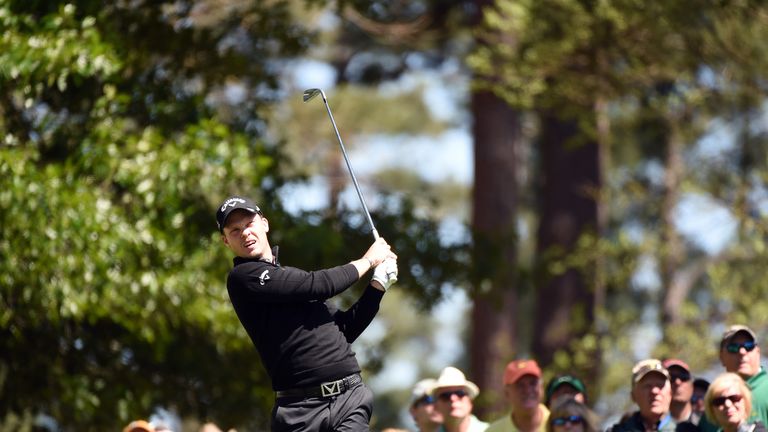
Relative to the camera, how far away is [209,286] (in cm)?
1288

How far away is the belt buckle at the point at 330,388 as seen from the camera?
7.06 meters

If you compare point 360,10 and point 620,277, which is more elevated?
point 360,10

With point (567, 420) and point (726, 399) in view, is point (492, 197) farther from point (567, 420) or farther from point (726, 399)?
point (726, 399)

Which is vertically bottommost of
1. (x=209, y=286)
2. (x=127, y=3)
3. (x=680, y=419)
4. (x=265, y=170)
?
(x=680, y=419)

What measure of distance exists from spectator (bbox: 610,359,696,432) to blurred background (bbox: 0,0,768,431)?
4.68m

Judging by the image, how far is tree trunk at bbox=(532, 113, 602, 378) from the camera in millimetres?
21453

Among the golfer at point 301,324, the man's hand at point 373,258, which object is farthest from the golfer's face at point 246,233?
the man's hand at point 373,258

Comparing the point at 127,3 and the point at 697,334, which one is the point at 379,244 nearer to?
the point at 127,3

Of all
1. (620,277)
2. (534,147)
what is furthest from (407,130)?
(620,277)

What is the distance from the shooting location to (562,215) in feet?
72.7

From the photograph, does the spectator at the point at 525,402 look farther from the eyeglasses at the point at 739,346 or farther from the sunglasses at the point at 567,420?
the eyeglasses at the point at 739,346

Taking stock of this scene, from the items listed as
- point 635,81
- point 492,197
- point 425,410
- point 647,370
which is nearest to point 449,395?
point 425,410

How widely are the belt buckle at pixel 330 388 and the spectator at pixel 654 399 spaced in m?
2.56

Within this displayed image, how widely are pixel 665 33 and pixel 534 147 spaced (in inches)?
571
